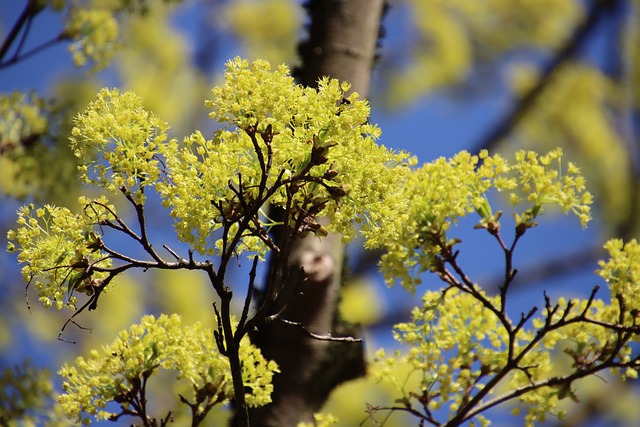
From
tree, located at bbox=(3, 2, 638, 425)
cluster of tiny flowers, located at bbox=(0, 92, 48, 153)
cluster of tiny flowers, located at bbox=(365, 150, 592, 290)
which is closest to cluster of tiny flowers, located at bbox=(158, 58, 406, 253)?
tree, located at bbox=(3, 2, 638, 425)

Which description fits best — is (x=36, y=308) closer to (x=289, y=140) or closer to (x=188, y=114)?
(x=188, y=114)

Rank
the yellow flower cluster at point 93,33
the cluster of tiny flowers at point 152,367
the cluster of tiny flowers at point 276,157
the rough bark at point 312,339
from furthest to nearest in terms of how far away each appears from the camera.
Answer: the yellow flower cluster at point 93,33
the rough bark at point 312,339
the cluster of tiny flowers at point 152,367
the cluster of tiny flowers at point 276,157

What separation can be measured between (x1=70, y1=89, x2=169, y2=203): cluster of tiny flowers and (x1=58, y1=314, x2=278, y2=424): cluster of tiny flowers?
1.11 ft

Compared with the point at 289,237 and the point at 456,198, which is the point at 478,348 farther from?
the point at 289,237

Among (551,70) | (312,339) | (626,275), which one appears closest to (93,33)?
(312,339)

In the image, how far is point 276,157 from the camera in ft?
3.10

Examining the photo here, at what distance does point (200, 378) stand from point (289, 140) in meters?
0.52

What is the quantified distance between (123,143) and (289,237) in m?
0.26

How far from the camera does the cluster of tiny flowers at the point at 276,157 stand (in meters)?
0.92

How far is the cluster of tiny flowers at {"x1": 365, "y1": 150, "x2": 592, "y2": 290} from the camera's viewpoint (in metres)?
1.23

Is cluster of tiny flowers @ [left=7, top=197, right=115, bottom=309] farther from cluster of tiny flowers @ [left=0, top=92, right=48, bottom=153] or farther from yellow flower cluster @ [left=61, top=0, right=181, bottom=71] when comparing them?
cluster of tiny flowers @ [left=0, top=92, right=48, bottom=153]

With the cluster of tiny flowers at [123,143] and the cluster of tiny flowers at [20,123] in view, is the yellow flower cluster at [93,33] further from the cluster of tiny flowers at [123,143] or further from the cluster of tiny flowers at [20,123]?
the cluster of tiny flowers at [123,143]

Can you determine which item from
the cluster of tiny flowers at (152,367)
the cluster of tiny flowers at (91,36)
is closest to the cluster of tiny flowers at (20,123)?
the cluster of tiny flowers at (91,36)

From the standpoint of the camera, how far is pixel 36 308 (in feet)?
16.9
